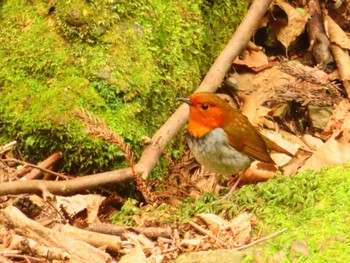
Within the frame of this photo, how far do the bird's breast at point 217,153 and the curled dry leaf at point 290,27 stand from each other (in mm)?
1883

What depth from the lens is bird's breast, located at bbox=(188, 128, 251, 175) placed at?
428 centimetres

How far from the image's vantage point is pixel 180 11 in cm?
511

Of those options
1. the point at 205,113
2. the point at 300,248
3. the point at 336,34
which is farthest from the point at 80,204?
the point at 336,34

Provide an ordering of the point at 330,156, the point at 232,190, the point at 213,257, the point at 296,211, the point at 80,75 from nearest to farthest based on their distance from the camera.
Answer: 1. the point at 213,257
2. the point at 296,211
3. the point at 232,190
4. the point at 330,156
5. the point at 80,75

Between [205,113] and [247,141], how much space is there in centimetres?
32

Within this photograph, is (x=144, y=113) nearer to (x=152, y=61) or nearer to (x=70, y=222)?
(x=152, y=61)

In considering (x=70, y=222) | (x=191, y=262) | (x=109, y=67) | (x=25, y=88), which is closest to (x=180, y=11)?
(x=109, y=67)

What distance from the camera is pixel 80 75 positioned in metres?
4.48

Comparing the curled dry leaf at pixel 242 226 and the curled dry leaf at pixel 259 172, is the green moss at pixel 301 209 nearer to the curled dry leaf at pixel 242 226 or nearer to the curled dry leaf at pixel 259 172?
the curled dry leaf at pixel 242 226

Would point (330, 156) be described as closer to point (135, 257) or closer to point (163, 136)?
point (163, 136)

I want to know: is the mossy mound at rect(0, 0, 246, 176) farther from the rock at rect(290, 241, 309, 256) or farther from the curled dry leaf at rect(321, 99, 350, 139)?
the rock at rect(290, 241, 309, 256)

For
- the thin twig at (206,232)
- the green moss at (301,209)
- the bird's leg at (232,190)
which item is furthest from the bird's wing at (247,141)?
the thin twig at (206,232)

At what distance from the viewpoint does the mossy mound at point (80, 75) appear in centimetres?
438

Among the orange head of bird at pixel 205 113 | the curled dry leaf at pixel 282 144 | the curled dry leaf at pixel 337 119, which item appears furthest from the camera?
the curled dry leaf at pixel 337 119
